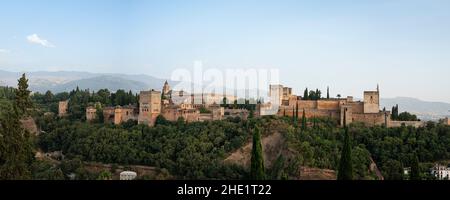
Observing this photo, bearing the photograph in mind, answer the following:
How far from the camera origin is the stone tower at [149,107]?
56.6 ft

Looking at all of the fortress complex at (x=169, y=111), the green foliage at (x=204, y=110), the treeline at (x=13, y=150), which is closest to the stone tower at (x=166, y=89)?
the fortress complex at (x=169, y=111)

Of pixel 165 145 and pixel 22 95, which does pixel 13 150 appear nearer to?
pixel 22 95

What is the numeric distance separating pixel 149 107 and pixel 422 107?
9.87 metres

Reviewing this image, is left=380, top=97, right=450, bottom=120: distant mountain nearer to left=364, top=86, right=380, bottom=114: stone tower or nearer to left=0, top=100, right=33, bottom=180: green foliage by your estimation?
left=364, top=86, right=380, bottom=114: stone tower

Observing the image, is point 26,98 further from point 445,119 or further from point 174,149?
point 445,119

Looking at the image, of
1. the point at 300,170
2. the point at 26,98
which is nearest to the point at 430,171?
the point at 300,170

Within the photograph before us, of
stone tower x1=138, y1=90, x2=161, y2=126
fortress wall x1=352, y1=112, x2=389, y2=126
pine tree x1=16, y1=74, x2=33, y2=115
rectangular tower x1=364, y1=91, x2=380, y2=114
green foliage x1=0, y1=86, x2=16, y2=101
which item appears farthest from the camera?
green foliage x1=0, y1=86, x2=16, y2=101

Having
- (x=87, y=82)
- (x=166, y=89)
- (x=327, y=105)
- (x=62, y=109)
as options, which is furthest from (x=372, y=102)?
(x=87, y=82)

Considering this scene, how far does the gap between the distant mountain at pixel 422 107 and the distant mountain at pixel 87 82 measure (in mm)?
8324

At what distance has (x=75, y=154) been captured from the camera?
15883 mm

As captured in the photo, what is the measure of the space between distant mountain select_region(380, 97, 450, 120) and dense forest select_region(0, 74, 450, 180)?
1169 millimetres

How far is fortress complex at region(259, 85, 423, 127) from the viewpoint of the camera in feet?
54.4

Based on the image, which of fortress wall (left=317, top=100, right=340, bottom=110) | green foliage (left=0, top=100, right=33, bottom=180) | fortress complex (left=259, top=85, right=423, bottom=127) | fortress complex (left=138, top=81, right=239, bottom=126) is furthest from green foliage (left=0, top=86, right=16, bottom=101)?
green foliage (left=0, top=100, right=33, bottom=180)

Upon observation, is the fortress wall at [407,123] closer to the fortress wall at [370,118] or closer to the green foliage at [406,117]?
the fortress wall at [370,118]
